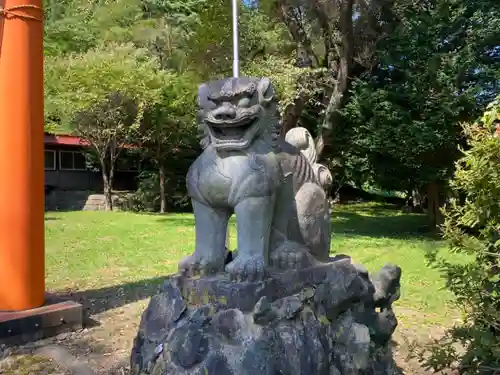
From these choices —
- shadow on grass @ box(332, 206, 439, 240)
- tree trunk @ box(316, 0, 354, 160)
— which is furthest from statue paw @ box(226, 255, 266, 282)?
tree trunk @ box(316, 0, 354, 160)

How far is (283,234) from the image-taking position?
10.2ft

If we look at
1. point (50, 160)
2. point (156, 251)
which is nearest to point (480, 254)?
point (156, 251)

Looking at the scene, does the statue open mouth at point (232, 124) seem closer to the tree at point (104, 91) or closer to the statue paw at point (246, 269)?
the statue paw at point (246, 269)

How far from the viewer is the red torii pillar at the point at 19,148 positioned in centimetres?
466

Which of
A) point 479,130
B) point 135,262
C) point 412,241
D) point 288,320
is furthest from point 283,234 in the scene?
point 412,241

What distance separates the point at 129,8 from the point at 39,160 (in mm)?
16325

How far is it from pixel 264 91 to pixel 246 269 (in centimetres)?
98

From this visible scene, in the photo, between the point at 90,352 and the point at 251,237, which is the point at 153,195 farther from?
the point at 251,237

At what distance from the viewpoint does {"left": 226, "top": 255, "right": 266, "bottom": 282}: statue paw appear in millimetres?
2717

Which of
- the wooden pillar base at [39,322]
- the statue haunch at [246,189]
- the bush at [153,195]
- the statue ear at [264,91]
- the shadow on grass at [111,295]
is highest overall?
the statue ear at [264,91]

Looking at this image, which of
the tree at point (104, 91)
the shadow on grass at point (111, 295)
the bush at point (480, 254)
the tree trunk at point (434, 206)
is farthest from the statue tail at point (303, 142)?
the tree at point (104, 91)

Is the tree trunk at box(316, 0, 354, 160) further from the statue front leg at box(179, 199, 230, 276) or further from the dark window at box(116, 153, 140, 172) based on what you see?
the statue front leg at box(179, 199, 230, 276)

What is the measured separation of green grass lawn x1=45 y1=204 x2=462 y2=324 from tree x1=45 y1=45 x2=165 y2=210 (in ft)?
9.01

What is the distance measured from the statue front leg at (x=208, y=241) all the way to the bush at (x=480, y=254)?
1.21m
